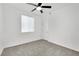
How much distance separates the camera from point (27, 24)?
5.36 meters

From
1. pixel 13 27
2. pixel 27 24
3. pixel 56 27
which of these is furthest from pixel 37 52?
pixel 27 24

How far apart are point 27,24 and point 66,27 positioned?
8.37 ft

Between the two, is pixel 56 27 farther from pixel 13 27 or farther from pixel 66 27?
pixel 13 27

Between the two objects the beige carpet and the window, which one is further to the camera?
the window

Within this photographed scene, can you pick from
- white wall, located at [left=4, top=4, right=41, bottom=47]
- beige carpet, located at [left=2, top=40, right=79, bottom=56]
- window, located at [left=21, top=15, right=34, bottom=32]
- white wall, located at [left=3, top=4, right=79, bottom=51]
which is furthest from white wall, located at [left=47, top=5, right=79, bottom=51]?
white wall, located at [left=4, top=4, right=41, bottom=47]

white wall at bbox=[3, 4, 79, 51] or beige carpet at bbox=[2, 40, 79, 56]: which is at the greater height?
white wall at bbox=[3, 4, 79, 51]

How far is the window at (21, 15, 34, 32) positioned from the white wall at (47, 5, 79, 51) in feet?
4.67

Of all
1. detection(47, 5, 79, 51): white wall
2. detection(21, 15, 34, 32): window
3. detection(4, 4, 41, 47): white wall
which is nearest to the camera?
detection(47, 5, 79, 51): white wall

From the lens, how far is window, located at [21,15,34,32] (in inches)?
200

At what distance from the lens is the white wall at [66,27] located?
3697mm

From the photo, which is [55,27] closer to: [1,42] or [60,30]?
[60,30]

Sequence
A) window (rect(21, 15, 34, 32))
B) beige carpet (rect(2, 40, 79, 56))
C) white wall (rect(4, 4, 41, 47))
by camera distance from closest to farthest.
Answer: beige carpet (rect(2, 40, 79, 56))
white wall (rect(4, 4, 41, 47))
window (rect(21, 15, 34, 32))

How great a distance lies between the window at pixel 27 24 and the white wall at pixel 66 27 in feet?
4.67

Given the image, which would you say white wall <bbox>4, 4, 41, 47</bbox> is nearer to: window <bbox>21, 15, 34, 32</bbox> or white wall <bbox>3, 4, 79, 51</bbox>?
white wall <bbox>3, 4, 79, 51</bbox>
